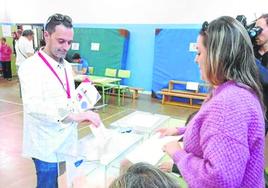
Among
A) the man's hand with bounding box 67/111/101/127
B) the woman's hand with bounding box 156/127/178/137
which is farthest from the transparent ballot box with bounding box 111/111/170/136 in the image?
the man's hand with bounding box 67/111/101/127

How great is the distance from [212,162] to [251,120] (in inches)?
7.0

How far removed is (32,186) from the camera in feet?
8.71

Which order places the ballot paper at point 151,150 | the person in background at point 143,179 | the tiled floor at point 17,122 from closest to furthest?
the person in background at point 143,179, the ballot paper at point 151,150, the tiled floor at point 17,122

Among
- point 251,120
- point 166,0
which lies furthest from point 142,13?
point 251,120

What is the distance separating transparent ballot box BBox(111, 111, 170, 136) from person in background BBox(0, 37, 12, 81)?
7.53 m

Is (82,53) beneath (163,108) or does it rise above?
above

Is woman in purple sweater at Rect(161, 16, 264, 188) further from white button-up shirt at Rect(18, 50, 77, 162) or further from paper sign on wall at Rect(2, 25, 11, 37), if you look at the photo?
paper sign on wall at Rect(2, 25, 11, 37)

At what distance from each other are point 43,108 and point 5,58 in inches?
310

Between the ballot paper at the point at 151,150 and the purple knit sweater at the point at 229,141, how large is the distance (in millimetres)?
503

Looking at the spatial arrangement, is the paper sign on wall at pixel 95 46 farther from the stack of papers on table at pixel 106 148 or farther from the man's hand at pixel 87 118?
the man's hand at pixel 87 118

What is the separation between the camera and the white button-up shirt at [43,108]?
58.6 inches

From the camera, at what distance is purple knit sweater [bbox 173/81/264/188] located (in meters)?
0.83

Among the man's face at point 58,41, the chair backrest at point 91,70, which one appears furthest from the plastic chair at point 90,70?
the man's face at point 58,41

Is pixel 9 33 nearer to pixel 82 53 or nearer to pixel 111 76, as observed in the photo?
pixel 82 53
